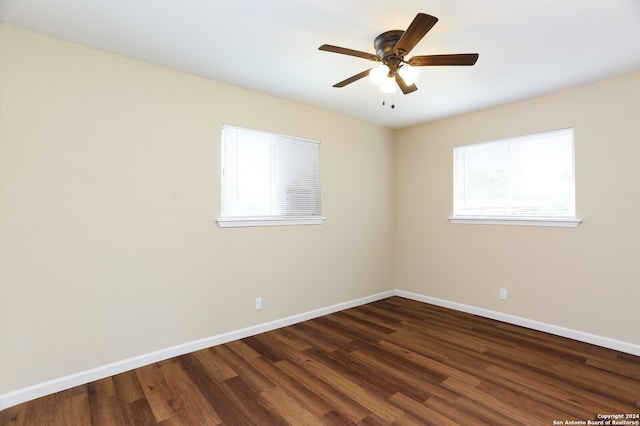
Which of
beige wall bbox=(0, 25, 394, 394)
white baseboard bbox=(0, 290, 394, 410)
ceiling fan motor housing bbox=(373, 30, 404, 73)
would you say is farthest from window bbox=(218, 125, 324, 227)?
ceiling fan motor housing bbox=(373, 30, 404, 73)

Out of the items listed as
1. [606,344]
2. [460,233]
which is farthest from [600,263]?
[460,233]

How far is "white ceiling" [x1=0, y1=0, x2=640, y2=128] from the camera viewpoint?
6.23 feet

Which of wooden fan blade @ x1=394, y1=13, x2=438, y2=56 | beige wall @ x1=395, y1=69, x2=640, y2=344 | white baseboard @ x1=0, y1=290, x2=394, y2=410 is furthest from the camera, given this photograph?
beige wall @ x1=395, y1=69, x2=640, y2=344

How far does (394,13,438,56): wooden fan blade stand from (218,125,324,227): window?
1.78m

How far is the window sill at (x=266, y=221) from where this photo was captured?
10.00 feet

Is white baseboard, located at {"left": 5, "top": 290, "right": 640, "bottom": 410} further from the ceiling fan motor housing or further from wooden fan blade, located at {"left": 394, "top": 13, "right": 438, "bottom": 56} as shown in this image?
wooden fan blade, located at {"left": 394, "top": 13, "right": 438, "bottom": 56}

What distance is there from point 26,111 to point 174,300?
172 cm

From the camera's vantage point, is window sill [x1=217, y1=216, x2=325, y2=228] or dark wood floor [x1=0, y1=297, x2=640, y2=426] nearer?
dark wood floor [x1=0, y1=297, x2=640, y2=426]

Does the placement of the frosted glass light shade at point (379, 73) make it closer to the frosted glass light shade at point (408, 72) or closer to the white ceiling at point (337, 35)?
the frosted glass light shade at point (408, 72)

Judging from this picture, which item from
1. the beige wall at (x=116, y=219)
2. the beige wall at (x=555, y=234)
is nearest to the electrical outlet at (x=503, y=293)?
the beige wall at (x=555, y=234)

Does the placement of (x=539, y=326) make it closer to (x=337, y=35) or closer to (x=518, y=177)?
(x=518, y=177)

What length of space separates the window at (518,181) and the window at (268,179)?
187 cm

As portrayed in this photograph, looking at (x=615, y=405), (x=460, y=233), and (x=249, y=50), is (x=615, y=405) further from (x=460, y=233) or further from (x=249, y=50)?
(x=249, y=50)

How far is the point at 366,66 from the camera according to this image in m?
2.65
